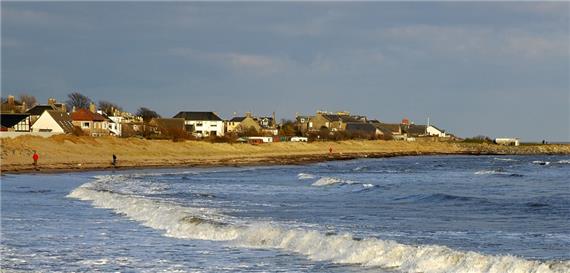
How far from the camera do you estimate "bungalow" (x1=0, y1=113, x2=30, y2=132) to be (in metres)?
82.8

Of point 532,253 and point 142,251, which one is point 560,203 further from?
point 142,251

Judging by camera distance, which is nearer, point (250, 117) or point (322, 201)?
point (322, 201)

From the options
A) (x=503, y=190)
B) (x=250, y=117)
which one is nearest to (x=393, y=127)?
(x=250, y=117)

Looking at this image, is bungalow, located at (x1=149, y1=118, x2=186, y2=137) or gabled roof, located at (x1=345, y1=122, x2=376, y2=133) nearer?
bungalow, located at (x1=149, y1=118, x2=186, y2=137)

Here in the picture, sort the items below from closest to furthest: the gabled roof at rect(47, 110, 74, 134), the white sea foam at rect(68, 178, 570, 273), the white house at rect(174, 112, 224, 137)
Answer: the white sea foam at rect(68, 178, 570, 273)
the gabled roof at rect(47, 110, 74, 134)
the white house at rect(174, 112, 224, 137)

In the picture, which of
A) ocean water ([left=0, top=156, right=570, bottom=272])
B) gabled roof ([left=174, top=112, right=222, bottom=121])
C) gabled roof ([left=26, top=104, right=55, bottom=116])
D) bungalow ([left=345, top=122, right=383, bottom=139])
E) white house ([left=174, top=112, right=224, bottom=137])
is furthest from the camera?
bungalow ([left=345, top=122, right=383, bottom=139])

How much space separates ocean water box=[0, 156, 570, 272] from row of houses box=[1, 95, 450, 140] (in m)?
54.2

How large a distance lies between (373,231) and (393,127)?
436 ft

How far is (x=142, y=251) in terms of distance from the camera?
650 inches

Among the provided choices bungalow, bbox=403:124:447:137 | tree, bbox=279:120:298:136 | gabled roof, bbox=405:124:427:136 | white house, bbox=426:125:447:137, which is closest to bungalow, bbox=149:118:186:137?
tree, bbox=279:120:298:136

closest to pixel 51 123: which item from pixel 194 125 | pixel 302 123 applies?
pixel 194 125

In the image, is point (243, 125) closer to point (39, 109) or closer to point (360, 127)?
point (360, 127)

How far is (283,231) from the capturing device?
61.0 feet

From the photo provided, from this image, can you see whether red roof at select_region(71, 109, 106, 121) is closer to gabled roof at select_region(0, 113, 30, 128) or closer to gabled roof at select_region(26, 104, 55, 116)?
gabled roof at select_region(26, 104, 55, 116)
